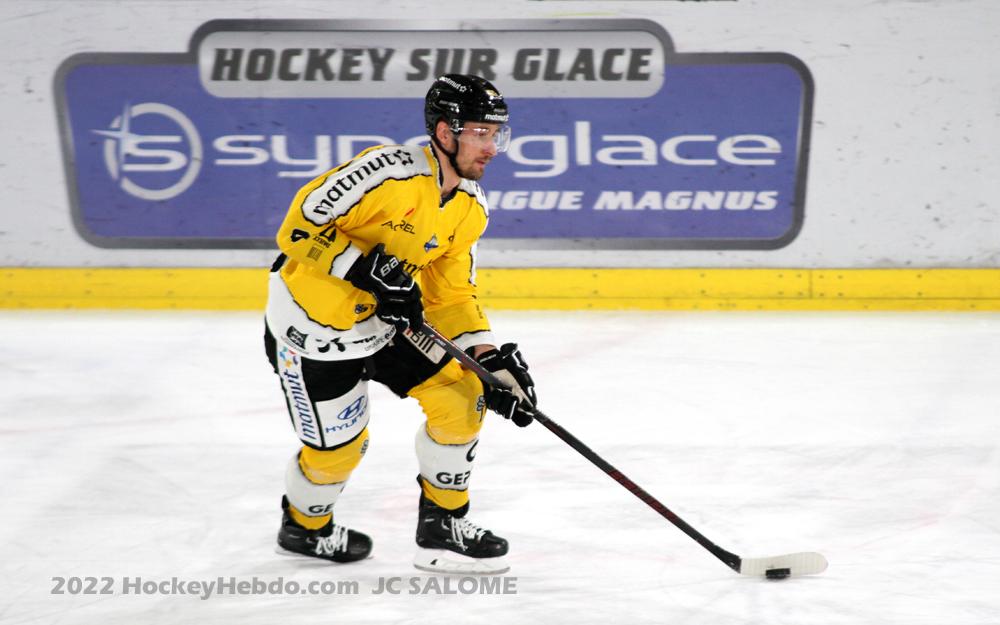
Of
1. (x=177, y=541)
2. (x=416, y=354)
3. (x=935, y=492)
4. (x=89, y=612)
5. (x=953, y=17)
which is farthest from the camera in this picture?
(x=953, y=17)

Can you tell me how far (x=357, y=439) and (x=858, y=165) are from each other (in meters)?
3.61

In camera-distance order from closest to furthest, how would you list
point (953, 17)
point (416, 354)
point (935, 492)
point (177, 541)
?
1. point (416, 354)
2. point (177, 541)
3. point (935, 492)
4. point (953, 17)

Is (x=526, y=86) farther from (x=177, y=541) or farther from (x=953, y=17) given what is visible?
(x=177, y=541)

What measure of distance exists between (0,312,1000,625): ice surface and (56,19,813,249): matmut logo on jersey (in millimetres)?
546

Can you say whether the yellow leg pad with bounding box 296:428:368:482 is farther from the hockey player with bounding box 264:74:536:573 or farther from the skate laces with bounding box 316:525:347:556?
the skate laces with bounding box 316:525:347:556

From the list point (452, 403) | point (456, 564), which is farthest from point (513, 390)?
point (456, 564)

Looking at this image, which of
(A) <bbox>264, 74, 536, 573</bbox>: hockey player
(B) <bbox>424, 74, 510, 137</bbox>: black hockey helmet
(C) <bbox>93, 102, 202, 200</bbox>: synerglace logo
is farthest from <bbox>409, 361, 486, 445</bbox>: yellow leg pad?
(C) <bbox>93, 102, 202, 200</bbox>: synerglace logo

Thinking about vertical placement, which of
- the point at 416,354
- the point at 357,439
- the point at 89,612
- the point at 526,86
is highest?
the point at 526,86

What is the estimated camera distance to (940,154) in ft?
18.6

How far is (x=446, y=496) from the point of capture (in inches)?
122

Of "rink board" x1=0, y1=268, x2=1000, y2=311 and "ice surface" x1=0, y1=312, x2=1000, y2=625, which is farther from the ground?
"rink board" x1=0, y1=268, x2=1000, y2=311

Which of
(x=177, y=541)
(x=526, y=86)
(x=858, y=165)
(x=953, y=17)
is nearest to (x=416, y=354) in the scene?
(x=177, y=541)

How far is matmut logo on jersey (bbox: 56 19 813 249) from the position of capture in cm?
566

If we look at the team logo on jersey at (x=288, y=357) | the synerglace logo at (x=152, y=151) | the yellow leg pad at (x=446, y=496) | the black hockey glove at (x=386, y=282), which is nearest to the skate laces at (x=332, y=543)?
the yellow leg pad at (x=446, y=496)
